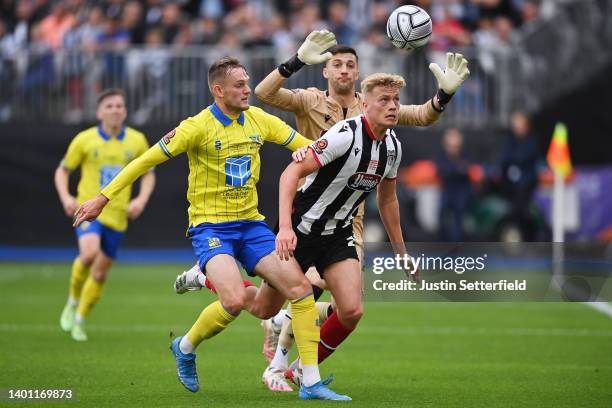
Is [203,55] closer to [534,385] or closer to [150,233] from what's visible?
[150,233]

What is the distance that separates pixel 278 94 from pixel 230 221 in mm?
1269

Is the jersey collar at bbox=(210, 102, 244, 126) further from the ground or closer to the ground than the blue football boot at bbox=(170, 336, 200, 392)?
further from the ground

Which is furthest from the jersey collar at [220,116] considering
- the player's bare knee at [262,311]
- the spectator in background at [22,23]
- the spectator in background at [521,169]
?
the spectator in background at [22,23]

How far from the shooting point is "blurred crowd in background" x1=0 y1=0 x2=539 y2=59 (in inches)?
848

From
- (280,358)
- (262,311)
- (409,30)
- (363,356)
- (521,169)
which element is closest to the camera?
(262,311)

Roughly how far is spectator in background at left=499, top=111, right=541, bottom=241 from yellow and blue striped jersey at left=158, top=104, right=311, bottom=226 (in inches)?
486

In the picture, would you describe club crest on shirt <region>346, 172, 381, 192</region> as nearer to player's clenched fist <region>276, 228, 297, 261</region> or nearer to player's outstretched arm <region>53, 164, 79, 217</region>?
player's clenched fist <region>276, 228, 297, 261</region>

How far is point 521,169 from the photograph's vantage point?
20.7m

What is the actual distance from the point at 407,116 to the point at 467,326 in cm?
507

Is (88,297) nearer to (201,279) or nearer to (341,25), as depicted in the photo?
(201,279)

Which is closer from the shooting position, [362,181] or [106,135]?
[362,181]

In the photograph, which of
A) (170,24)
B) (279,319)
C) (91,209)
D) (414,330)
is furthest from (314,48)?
(170,24)

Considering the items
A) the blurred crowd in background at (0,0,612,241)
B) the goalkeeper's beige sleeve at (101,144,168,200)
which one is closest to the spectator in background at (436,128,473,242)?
the blurred crowd in background at (0,0,612,241)

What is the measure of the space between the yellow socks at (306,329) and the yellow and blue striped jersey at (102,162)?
4796 millimetres
